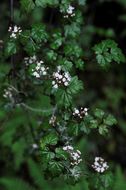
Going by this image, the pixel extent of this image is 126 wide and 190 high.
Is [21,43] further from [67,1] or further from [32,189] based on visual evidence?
[32,189]

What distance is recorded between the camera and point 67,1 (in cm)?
304

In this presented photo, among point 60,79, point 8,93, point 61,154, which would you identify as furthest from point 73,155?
point 8,93

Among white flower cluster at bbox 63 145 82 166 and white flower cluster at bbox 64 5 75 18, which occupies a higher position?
white flower cluster at bbox 64 5 75 18

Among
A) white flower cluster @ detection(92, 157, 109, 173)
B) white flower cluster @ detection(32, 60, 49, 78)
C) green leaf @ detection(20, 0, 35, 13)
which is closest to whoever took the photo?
green leaf @ detection(20, 0, 35, 13)

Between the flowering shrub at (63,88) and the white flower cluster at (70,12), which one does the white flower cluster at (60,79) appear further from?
the white flower cluster at (70,12)

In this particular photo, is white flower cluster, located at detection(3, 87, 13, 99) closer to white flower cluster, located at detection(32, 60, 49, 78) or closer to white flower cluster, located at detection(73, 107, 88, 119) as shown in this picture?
white flower cluster, located at detection(32, 60, 49, 78)

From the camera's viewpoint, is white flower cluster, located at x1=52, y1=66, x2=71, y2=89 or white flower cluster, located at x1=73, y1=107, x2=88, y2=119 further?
white flower cluster, located at x1=73, y1=107, x2=88, y2=119

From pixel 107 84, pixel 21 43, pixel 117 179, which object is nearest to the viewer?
pixel 21 43

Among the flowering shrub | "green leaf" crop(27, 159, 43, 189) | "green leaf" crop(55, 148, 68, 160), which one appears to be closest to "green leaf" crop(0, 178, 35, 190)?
"green leaf" crop(27, 159, 43, 189)

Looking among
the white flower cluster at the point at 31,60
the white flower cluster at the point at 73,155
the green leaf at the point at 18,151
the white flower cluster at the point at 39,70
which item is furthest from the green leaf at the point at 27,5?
the green leaf at the point at 18,151

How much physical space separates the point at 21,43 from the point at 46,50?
37cm

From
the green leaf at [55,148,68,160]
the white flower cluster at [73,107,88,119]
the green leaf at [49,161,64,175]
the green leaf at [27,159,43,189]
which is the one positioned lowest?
the green leaf at [49,161,64,175]

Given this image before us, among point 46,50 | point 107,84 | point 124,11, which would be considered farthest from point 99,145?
point 46,50

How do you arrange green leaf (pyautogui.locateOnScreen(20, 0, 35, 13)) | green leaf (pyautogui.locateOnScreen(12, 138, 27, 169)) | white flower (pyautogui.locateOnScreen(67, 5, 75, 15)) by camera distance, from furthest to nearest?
1. green leaf (pyautogui.locateOnScreen(12, 138, 27, 169))
2. white flower (pyautogui.locateOnScreen(67, 5, 75, 15))
3. green leaf (pyautogui.locateOnScreen(20, 0, 35, 13))
